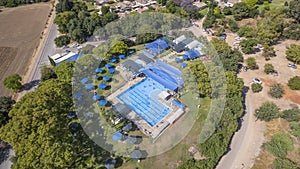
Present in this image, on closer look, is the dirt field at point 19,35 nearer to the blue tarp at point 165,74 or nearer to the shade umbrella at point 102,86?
the shade umbrella at point 102,86

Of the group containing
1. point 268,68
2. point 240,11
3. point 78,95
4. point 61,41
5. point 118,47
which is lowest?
point 268,68

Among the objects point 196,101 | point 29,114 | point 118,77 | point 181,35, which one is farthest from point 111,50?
point 29,114

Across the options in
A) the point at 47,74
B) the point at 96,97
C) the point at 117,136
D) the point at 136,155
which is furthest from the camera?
the point at 47,74

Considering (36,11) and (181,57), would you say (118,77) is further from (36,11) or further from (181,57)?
(36,11)

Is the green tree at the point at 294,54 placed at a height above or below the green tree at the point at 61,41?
below

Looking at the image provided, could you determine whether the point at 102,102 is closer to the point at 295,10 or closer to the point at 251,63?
the point at 251,63

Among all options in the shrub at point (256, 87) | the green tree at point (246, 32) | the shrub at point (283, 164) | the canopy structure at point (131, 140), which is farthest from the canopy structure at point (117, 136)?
the green tree at point (246, 32)

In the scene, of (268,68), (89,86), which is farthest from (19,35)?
(268,68)
